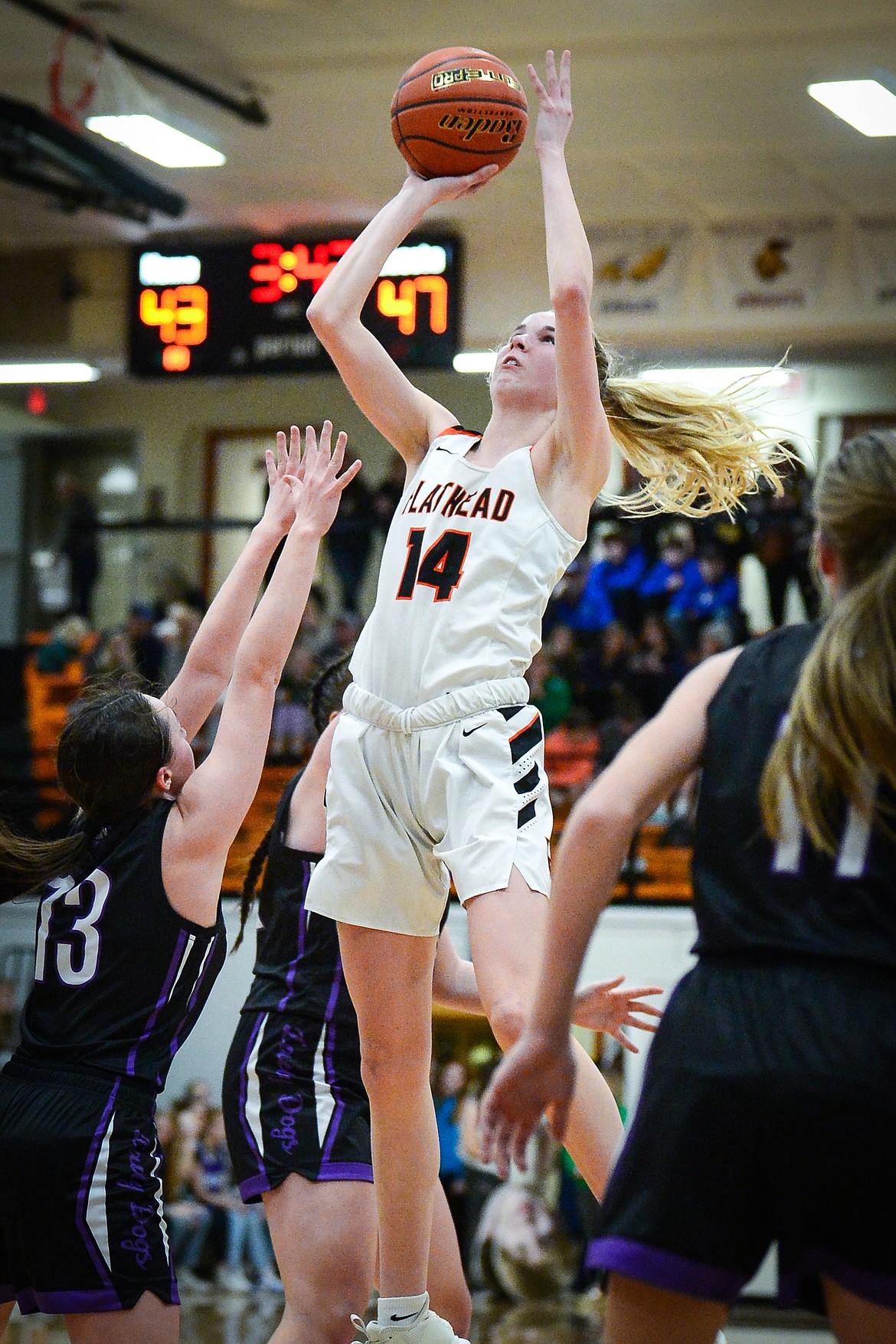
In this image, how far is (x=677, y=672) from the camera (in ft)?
38.1

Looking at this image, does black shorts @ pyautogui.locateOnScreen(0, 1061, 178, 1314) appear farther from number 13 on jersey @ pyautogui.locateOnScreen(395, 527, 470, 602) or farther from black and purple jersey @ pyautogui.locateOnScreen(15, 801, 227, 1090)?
number 13 on jersey @ pyautogui.locateOnScreen(395, 527, 470, 602)

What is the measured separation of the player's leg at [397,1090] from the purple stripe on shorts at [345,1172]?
1.00 ft

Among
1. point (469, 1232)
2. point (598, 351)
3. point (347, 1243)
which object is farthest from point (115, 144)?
point (347, 1243)

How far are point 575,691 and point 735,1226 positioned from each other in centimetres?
1001

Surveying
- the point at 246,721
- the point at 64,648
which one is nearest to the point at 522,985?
the point at 246,721

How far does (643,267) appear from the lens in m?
12.2

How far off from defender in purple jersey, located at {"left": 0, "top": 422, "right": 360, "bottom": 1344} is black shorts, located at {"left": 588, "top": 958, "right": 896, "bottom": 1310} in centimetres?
110

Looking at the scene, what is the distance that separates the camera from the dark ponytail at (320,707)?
4.03 meters

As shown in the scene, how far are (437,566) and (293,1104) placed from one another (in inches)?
50.2

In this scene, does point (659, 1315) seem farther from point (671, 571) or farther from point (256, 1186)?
point (671, 571)

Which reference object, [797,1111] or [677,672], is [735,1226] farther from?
[677,672]

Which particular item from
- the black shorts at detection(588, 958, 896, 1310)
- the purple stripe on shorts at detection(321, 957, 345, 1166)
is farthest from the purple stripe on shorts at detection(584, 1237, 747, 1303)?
the purple stripe on shorts at detection(321, 957, 345, 1166)

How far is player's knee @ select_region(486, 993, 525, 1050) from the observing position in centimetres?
287

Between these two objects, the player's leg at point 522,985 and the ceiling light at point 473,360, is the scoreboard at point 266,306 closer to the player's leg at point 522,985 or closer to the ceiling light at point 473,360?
the ceiling light at point 473,360
